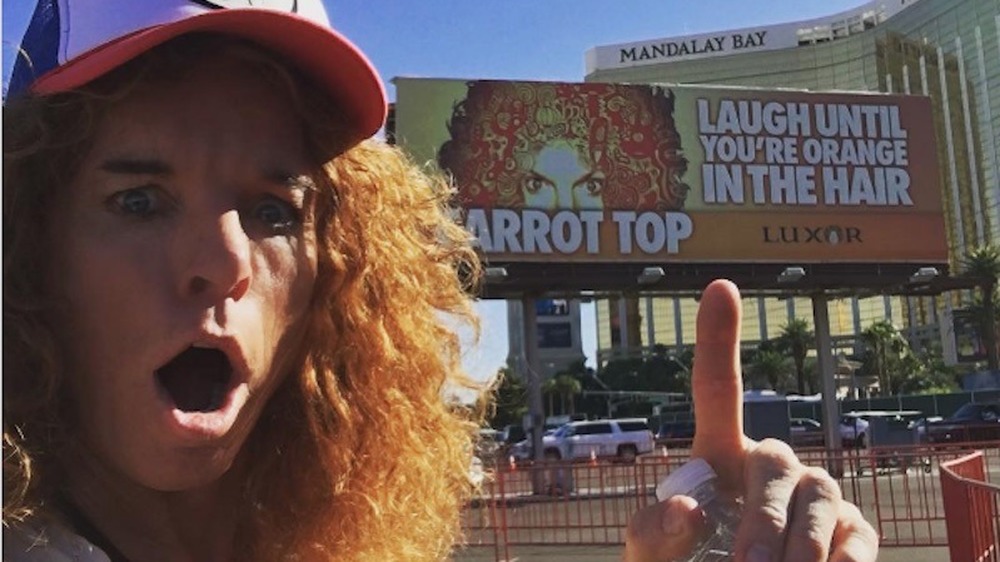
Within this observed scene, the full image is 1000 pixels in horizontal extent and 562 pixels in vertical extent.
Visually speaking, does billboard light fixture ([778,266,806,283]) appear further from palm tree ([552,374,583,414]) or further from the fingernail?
palm tree ([552,374,583,414])

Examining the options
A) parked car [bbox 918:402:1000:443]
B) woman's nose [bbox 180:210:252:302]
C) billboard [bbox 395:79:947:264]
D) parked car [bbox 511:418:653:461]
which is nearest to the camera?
woman's nose [bbox 180:210:252:302]

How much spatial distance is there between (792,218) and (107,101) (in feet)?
66.7

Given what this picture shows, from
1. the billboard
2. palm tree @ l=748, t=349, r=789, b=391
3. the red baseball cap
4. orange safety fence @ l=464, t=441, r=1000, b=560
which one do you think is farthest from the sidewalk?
palm tree @ l=748, t=349, r=789, b=391

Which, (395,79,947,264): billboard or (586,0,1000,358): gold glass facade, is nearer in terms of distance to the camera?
(395,79,947,264): billboard

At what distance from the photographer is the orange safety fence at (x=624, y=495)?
11969mm

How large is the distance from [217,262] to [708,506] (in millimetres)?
695

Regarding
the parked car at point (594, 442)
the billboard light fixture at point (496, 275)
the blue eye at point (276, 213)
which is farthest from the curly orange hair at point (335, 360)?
the parked car at point (594, 442)

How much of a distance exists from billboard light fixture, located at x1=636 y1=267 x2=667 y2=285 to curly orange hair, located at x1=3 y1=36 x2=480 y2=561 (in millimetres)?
17146

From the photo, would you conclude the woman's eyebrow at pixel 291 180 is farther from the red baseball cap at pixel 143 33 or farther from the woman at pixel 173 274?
the red baseball cap at pixel 143 33

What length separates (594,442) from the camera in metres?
29.2

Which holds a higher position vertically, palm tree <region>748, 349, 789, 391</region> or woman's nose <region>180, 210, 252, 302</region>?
palm tree <region>748, 349, 789, 391</region>

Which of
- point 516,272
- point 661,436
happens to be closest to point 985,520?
point 516,272

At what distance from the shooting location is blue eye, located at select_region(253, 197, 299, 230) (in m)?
1.33

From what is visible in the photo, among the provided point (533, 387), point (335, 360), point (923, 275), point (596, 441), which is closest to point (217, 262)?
point (335, 360)
